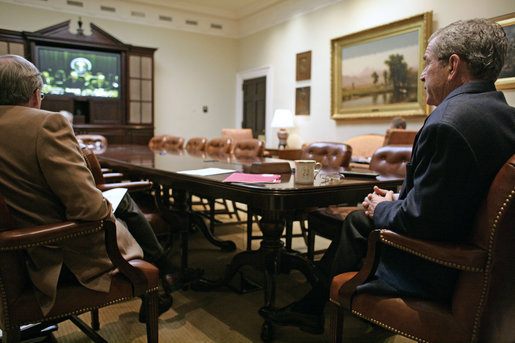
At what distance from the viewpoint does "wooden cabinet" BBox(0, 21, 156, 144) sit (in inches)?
278

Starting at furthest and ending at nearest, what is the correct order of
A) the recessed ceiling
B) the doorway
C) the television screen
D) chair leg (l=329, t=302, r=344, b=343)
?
the doorway < the recessed ceiling < the television screen < chair leg (l=329, t=302, r=344, b=343)

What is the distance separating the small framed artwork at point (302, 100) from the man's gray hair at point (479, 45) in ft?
20.1

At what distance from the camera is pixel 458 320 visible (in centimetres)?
109

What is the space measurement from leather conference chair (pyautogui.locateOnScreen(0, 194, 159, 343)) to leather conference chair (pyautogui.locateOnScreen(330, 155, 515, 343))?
2.93ft

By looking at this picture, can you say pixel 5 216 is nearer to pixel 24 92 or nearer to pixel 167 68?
pixel 24 92

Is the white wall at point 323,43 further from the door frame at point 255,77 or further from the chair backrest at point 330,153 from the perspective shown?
the chair backrest at point 330,153

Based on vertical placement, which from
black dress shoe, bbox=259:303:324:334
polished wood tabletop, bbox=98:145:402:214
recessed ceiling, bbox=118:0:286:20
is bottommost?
black dress shoe, bbox=259:303:324:334

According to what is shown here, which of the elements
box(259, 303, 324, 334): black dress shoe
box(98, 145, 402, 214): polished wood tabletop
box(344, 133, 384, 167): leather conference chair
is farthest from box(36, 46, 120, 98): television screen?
box(259, 303, 324, 334): black dress shoe

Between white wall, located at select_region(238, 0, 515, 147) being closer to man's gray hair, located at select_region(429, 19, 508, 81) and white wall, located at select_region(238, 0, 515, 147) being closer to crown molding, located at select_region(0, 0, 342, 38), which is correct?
crown molding, located at select_region(0, 0, 342, 38)

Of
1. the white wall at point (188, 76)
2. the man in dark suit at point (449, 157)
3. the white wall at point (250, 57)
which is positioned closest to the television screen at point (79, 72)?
the white wall at point (250, 57)

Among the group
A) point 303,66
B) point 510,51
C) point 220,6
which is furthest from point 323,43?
point 510,51

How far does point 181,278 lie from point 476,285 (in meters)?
1.76

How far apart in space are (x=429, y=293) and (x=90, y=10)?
8.58 m

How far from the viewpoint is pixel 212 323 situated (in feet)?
6.52
